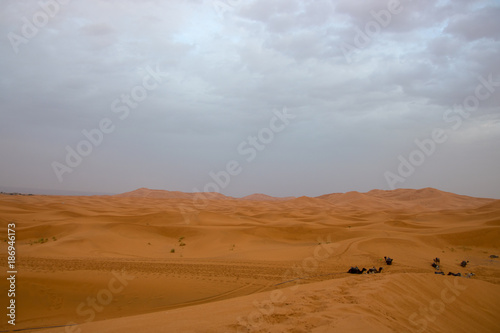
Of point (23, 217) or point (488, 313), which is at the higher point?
point (23, 217)

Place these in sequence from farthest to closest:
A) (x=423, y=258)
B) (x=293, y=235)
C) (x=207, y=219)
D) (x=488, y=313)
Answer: (x=207, y=219) < (x=293, y=235) < (x=423, y=258) < (x=488, y=313)

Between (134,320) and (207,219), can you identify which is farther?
(207,219)

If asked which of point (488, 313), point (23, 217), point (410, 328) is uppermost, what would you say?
point (23, 217)

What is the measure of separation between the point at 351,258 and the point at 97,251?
12.3 metres

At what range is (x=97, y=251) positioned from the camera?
1507 cm

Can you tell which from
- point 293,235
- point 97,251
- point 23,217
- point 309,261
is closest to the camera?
point 309,261

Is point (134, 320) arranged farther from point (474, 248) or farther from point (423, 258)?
point (474, 248)

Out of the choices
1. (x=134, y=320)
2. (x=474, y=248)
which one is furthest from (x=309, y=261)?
(x=474, y=248)

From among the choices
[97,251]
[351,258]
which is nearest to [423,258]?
[351,258]

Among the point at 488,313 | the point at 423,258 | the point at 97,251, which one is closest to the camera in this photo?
the point at 488,313

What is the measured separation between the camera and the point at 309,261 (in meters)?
12.4

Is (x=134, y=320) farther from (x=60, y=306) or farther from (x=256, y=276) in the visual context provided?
(x=256, y=276)

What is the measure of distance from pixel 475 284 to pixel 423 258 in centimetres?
508

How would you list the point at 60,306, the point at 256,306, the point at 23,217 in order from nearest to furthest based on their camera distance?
the point at 256,306 < the point at 60,306 < the point at 23,217
